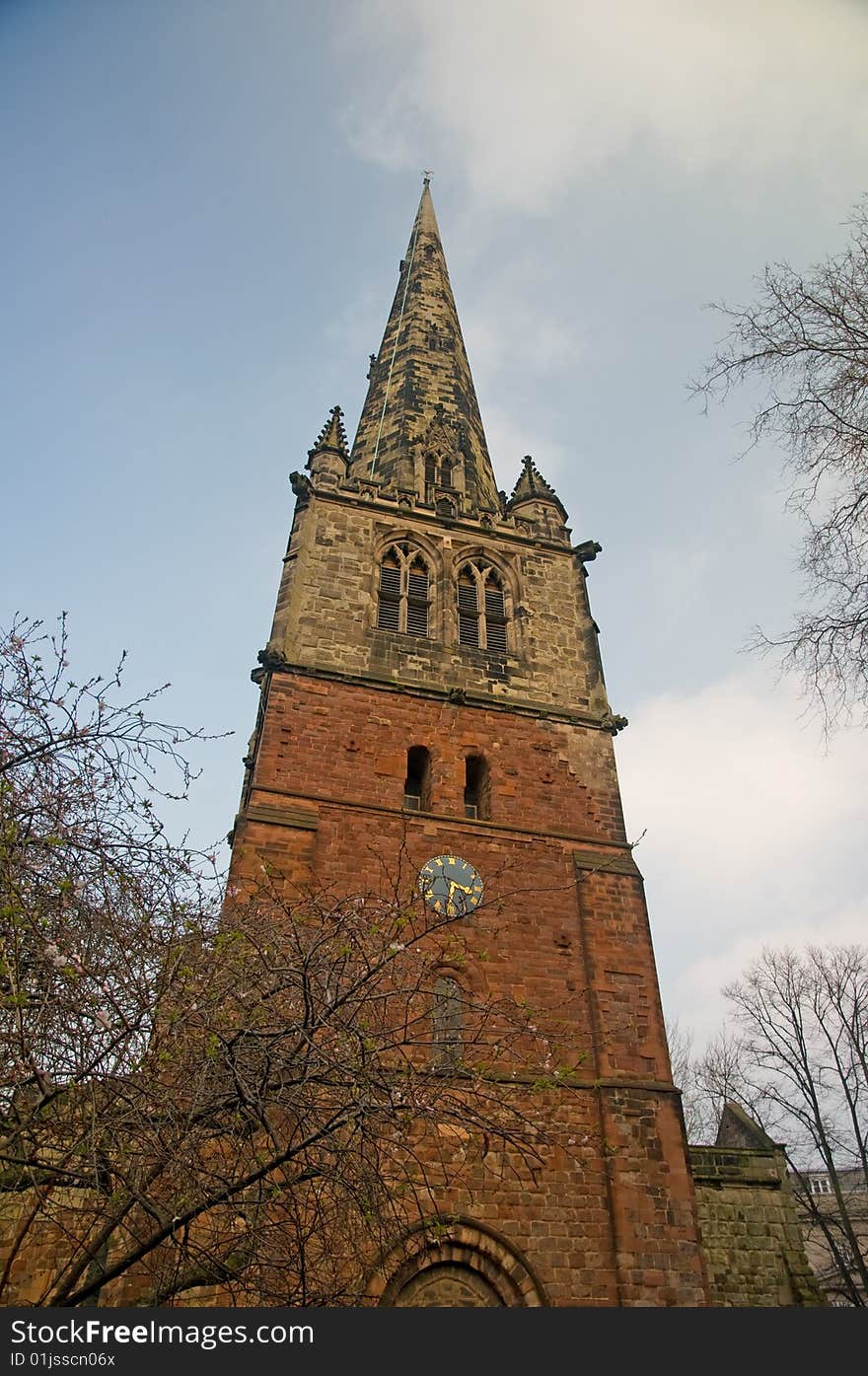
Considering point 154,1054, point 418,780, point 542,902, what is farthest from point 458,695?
point 154,1054

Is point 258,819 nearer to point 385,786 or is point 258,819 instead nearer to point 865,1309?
point 385,786

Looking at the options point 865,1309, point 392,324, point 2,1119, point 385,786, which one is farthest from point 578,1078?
point 392,324

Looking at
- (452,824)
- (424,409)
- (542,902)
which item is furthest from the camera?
(424,409)

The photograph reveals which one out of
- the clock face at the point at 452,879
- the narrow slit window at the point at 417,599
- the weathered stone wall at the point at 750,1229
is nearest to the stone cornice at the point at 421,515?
the narrow slit window at the point at 417,599

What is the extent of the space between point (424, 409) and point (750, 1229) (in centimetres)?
1857

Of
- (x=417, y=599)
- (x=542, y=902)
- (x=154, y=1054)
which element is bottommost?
(x=154, y=1054)

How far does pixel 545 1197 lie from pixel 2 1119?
7.48 m

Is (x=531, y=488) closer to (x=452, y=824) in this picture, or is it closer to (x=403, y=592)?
(x=403, y=592)

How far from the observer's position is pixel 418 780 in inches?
576

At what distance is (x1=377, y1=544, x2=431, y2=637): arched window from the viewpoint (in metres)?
16.7

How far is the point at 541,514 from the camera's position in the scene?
2036cm

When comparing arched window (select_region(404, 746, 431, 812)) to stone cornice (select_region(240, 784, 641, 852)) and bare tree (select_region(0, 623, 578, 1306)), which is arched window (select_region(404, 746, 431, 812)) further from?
bare tree (select_region(0, 623, 578, 1306))

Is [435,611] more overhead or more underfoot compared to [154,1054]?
more overhead

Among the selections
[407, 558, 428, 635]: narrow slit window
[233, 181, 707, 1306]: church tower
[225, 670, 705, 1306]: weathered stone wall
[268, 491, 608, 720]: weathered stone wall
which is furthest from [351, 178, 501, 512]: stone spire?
[225, 670, 705, 1306]: weathered stone wall
